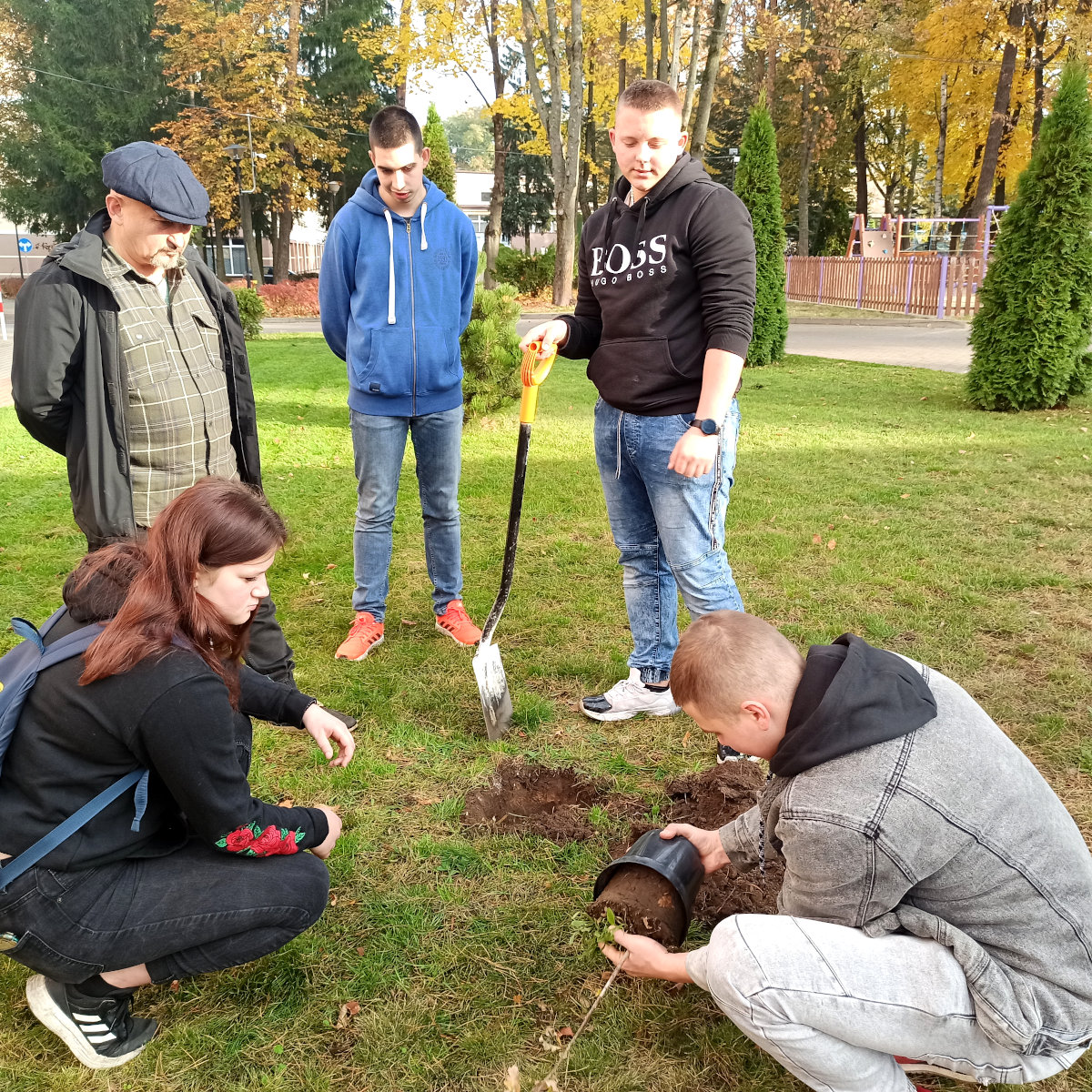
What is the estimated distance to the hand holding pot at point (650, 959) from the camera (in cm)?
203

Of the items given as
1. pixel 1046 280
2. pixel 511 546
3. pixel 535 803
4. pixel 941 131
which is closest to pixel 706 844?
pixel 535 803

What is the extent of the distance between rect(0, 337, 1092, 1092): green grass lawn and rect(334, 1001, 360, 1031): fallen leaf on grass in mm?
23

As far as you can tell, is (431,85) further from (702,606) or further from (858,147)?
(702,606)

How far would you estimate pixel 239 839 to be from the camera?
208cm

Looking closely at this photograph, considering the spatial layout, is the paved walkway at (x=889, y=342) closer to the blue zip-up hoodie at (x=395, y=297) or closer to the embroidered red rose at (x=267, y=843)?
the blue zip-up hoodie at (x=395, y=297)

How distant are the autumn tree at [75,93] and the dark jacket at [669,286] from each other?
1375 inches

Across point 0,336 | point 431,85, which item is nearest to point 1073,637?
point 0,336

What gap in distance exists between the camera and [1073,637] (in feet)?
13.6

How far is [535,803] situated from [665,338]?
1.59 m

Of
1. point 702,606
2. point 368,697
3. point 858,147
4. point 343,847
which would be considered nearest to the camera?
point 343,847

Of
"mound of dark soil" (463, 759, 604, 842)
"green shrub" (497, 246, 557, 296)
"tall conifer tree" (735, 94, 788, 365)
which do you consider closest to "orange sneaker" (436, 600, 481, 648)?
"mound of dark soil" (463, 759, 604, 842)

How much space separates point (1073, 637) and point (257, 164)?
31.4 metres

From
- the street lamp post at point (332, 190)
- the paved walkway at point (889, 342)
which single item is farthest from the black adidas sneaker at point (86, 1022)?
the street lamp post at point (332, 190)

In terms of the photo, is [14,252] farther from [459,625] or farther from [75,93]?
[459,625]
